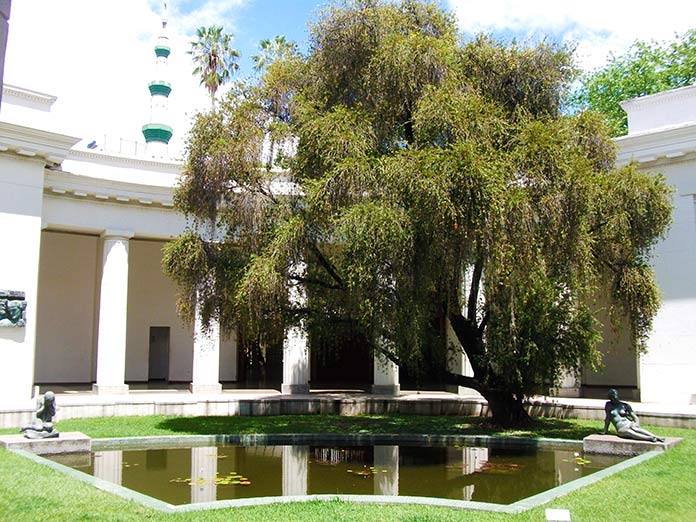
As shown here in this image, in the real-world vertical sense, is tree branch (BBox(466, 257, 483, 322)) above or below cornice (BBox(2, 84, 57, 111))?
below

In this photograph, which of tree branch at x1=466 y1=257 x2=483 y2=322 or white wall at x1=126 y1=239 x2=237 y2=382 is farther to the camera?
white wall at x1=126 y1=239 x2=237 y2=382

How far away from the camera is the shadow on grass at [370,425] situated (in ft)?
52.7

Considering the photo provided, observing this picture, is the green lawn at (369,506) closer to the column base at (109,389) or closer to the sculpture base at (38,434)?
the sculpture base at (38,434)

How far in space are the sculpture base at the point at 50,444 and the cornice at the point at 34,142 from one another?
10.8 m

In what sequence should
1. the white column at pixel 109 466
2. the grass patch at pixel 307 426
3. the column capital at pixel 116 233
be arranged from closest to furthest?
the white column at pixel 109 466 < the grass patch at pixel 307 426 < the column capital at pixel 116 233

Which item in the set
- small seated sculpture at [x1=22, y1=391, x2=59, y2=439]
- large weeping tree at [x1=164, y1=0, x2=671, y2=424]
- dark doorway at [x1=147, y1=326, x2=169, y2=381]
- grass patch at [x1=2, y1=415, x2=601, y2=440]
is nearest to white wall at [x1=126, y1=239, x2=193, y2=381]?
dark doorway at [x1=147, y1=326, x2=169, y2=381]

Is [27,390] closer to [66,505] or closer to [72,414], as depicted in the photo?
[72,414]

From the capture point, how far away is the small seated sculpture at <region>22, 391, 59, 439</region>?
12.4 meters

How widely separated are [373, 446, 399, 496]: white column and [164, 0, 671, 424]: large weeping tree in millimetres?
1945

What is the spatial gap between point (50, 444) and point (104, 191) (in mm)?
13394

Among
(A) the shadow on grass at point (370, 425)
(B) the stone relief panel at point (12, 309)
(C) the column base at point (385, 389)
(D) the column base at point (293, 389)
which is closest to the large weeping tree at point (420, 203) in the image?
(A) the shadow on grass at point (370, 425)

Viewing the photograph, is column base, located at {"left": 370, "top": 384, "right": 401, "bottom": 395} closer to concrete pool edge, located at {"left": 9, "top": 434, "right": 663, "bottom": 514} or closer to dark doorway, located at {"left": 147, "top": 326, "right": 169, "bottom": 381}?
dark doorway, located at {"left": 147, "top": 326, "right": 169, "bottom": 381}

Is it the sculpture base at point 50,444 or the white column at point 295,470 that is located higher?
the sculpture base at point 50,444

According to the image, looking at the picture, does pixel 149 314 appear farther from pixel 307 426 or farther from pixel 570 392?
pixel 570 392
